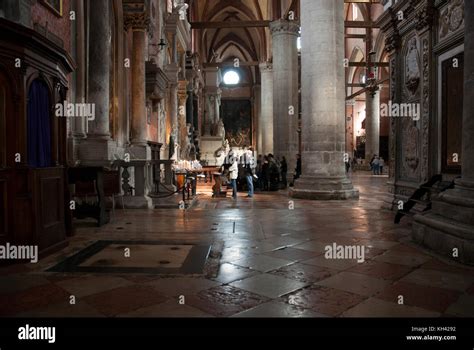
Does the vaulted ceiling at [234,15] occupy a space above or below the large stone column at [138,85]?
above

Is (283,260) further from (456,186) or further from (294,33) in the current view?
(294,33)

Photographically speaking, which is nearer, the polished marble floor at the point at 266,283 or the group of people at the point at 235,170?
the polished marble floor at the point at 266,283

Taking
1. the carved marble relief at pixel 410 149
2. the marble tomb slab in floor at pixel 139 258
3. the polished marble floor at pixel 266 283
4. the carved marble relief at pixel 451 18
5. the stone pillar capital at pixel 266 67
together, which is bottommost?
the polished marble floor at pixel 266 283

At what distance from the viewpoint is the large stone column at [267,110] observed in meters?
29.4

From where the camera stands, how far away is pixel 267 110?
30.9 meters

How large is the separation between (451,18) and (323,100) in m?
5.90

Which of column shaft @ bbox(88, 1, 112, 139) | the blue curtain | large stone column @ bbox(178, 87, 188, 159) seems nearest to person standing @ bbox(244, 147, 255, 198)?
column shaft @ bbox(88, 1, 112, 139)

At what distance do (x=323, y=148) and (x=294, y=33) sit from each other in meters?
10.1

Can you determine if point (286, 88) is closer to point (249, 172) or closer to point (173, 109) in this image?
point (173, 109)

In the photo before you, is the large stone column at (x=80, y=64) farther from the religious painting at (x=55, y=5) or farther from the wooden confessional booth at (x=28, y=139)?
the wooden confessional booth at (x=28, y=139)

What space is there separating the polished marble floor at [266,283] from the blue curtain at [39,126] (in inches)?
49.5

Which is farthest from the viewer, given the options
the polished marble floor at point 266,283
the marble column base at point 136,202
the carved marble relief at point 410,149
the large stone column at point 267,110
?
the large stone column at point 267,110

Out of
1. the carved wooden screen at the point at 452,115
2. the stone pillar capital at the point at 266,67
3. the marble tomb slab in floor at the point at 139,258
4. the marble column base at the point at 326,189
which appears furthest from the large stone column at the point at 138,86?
the stone pillar capital at the point at 266,67

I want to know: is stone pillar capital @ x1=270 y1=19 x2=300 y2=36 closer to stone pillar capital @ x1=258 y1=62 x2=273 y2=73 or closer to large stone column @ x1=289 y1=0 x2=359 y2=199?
large stone column @ x1=289 y1=0 x2=359 y2=199
